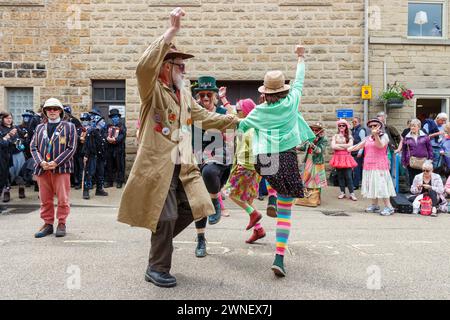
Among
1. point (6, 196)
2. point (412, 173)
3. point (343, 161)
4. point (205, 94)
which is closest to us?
point (205, 94)

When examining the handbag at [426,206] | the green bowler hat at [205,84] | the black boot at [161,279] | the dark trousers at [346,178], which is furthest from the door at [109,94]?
the black boot at [161,279]

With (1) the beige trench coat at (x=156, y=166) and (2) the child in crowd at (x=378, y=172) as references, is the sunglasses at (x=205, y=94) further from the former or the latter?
(2) the child in crowd at (x=378, y=172)

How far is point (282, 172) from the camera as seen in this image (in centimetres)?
443

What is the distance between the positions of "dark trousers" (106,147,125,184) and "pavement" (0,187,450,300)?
395 centimetres

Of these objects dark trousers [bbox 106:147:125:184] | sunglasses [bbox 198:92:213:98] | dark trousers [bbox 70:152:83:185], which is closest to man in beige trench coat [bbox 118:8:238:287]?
sunglasses [bbox 198:92:213:98]

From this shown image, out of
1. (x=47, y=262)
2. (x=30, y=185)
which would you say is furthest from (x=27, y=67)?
(x=47, y=262)

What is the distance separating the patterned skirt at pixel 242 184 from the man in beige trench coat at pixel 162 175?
1.76m

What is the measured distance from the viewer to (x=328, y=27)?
12672mm

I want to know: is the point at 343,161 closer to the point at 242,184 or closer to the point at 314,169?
the point at 314,169

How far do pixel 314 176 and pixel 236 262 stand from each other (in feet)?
18.2

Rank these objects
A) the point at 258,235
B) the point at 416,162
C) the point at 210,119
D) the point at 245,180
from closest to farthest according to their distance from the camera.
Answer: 1. the point at 210,119
2. the point at 258,235
3. the point at 245,180
4. the point at 416,162

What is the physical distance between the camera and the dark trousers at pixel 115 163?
1175 centimetres

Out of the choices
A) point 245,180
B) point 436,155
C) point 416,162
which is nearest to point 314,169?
point 416,162
